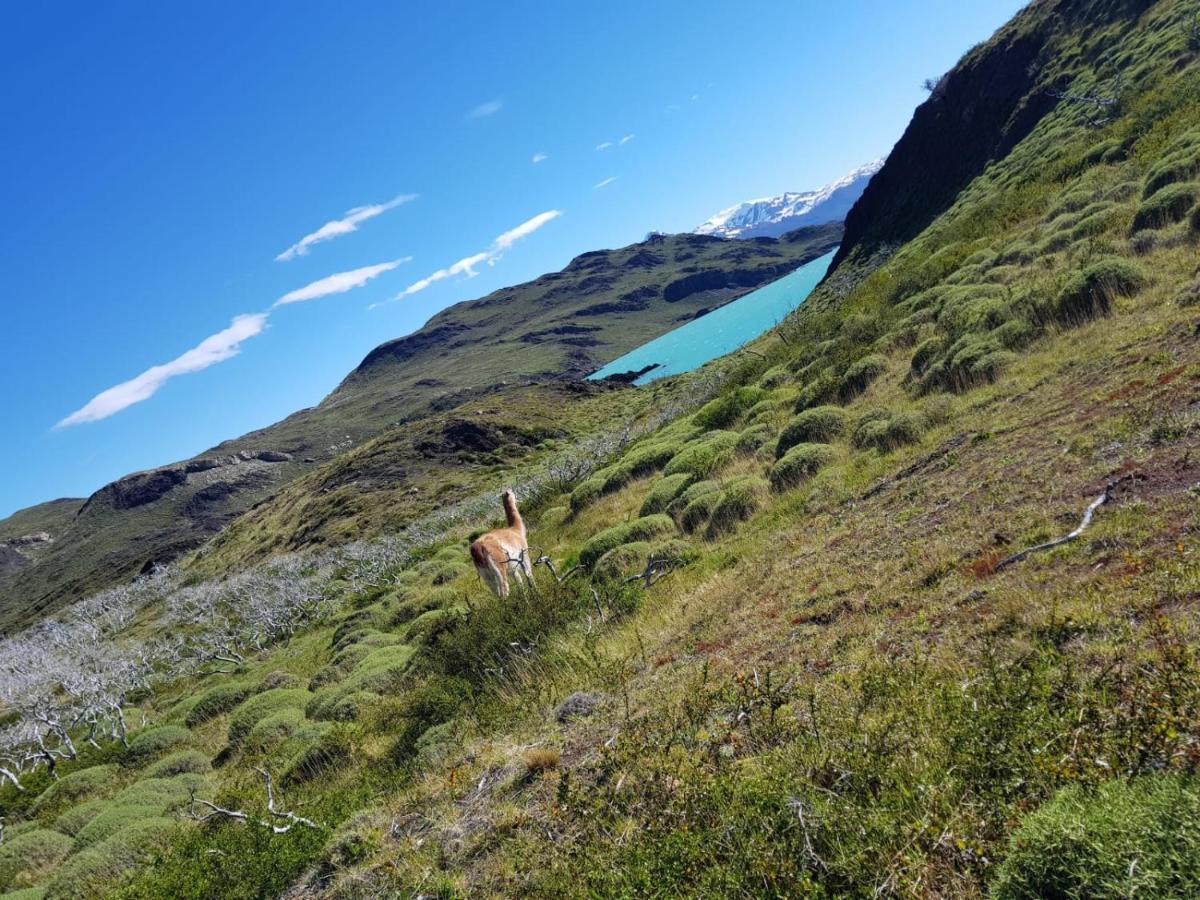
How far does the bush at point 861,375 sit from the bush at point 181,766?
16.0m

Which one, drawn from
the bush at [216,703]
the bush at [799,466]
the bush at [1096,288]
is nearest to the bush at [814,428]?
the bush at [799,466]

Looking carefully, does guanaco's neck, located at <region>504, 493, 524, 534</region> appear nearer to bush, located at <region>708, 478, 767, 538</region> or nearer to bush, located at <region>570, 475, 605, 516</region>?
bush, located at <region>708, 478, 767, 538</region>

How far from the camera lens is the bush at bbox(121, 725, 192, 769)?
1493 centimetres

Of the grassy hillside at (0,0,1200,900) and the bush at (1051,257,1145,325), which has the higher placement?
the bush at (1051,257,1145,325)

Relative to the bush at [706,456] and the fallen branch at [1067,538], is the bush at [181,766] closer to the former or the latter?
the bush at [706,456]

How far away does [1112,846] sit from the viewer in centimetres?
226

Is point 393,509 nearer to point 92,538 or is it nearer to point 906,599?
point 906,599

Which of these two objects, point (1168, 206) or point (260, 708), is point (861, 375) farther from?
point (260, 708)

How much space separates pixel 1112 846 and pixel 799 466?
10.1 metres

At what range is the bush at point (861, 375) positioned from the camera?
15297 mm

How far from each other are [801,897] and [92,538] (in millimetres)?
212069

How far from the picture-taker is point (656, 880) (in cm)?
345

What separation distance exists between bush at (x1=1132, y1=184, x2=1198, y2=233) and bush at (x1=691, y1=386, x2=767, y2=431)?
1023 centimetres

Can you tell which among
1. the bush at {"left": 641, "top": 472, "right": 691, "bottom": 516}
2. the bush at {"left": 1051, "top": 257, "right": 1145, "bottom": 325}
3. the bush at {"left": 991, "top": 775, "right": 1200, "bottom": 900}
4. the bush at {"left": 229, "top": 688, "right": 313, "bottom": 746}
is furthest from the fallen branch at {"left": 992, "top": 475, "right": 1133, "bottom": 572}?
the bush at {"left": 229, "top": 688, "right": 313, "bottom": 746}
